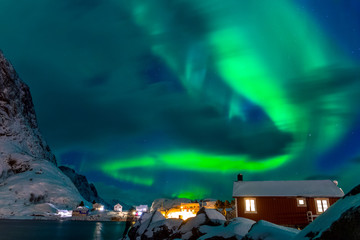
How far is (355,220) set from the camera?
6730mm

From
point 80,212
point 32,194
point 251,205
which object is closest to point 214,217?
point 251,205

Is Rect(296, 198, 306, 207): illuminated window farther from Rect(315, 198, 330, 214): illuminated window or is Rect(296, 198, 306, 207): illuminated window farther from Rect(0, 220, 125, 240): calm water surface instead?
Rect(0, 220, 125, 240): calm water surface

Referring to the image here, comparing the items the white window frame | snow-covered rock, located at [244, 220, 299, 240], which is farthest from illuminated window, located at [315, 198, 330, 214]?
snow-covered rock, located at [244, 220, 299, 240]

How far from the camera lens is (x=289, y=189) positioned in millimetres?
34781

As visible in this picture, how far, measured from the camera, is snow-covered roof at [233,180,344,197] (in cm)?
3316

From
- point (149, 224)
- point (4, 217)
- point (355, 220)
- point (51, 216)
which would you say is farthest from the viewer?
point (51, 216)

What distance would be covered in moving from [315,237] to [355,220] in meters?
1.26

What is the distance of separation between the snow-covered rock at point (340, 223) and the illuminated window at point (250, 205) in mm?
27404

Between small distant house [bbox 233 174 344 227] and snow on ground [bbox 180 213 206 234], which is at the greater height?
small distant house [bbox 233 174 344 227]

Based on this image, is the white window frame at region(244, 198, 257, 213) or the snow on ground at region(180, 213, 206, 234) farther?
the white window frame at region(244, 198, 257, 213)

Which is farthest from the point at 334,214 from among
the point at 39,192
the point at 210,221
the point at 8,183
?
the point at 8,183

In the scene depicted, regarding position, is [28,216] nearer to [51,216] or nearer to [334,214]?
[51,216]

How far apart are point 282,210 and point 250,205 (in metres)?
3.88

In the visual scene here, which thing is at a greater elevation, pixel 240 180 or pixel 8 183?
pixel 8 183
